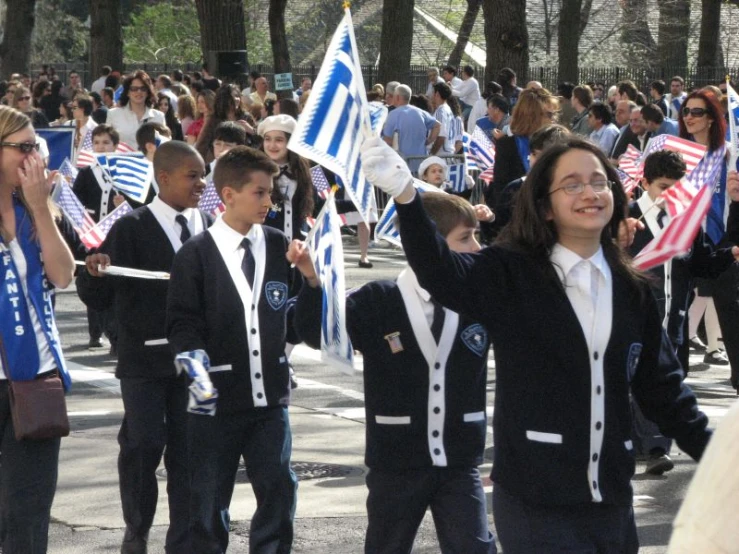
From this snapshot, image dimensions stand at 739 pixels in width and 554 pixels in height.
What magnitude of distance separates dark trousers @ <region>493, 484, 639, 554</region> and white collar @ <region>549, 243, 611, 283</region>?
61 centimetres

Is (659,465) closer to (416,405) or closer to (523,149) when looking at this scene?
(523,149)

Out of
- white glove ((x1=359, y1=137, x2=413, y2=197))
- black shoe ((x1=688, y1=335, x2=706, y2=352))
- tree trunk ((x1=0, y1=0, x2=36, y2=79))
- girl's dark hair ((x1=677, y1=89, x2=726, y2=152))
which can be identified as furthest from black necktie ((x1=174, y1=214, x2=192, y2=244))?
tree trunk ((x1=0, y1=0, x2=36, y2=79))

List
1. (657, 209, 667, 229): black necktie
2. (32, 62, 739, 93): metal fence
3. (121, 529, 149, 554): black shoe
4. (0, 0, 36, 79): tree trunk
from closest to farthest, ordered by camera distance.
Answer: (121, 529, 149, 554): black shoe
(657, 209, 667, 229): black necktie
(32, 62, 739, 93): metal fence
(0, 0, 36, 79): tree trunk

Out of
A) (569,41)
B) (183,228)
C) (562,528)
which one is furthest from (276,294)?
(569,41)

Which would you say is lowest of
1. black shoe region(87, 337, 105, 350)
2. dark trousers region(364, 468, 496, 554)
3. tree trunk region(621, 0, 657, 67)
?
black shoe region(87, 337, 105, 350)

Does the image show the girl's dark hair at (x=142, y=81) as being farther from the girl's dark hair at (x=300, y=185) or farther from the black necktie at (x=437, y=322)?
the black necktie at (x=437, y=322)

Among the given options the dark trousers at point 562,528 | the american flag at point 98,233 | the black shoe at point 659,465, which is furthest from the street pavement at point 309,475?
the dark trousers at point 562,528

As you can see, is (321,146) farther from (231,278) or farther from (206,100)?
(206,100)

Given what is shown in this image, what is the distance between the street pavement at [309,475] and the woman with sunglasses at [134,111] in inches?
209

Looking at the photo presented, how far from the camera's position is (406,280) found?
500 centimetres

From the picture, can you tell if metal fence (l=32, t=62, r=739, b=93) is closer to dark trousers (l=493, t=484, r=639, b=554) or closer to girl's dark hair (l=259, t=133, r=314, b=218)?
girl's dark hair (l=259, t=133, r=314, b=218)

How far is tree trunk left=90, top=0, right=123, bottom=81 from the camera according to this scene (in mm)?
36719

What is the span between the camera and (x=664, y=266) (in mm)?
8672

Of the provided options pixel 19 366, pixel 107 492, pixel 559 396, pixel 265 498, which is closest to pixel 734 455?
pixel 559 396
